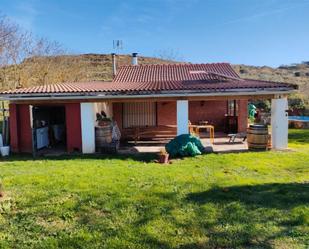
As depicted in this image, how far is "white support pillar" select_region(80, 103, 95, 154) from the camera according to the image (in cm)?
1447

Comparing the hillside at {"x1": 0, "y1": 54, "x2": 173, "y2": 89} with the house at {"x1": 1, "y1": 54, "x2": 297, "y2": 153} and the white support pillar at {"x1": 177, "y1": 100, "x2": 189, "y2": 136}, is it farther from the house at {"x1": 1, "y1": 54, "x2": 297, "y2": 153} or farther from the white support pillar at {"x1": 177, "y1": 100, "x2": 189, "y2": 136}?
the white support pillar at {"x1": 177, "y1": 100, "x2": 189, "y2": 136}

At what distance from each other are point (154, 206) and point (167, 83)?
411 inches

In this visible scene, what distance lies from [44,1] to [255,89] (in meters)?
14.8

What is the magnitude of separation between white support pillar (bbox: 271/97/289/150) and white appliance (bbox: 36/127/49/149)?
10.6m

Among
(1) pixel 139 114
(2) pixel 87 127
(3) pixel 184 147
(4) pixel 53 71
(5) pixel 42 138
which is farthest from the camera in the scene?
(4) pixel 53 71

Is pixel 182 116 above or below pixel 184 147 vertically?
above

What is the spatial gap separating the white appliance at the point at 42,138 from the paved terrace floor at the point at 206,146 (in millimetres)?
3760

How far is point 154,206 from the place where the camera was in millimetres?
7012

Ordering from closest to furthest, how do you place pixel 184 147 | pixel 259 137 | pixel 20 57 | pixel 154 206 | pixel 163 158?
pixel 154 206, pixel 163 158, pixel 184 147, pixel 259 137, pixel 20 57

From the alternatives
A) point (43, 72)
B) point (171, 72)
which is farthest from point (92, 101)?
point (43, 72)

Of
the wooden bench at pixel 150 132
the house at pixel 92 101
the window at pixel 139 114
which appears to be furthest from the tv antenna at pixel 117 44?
the house at pixel 92 101

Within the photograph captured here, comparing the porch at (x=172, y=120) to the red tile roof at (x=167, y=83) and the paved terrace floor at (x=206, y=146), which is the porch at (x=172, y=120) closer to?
the paved terrace floor at (x=206, y=146)

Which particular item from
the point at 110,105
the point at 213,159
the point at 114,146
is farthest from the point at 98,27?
the point at 213,159

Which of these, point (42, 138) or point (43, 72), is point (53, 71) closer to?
point (43, 72)
